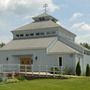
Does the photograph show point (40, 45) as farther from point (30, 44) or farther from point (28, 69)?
point (28, 69)

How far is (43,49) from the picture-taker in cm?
3888

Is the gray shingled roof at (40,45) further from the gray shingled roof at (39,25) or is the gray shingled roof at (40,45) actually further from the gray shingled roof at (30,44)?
the gray shingled roof at (39,25)

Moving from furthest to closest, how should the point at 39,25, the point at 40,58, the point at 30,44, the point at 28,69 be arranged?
the point at 39,25
the point at 30,44
the point at 40,58
the point at 28,69

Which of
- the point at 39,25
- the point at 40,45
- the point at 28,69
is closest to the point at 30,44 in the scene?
the point at 40,45

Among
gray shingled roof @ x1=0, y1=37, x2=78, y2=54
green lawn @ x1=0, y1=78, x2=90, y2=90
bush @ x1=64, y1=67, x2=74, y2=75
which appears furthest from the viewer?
gray shingled roof @ x1=0, y1=37, x2=78, y2=54

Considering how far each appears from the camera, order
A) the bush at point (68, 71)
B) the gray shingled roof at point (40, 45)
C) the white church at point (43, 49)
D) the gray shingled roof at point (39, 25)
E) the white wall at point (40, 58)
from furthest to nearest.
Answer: the gray shingled roof at point (39, 25)
the gray shingled roof at point (40, 45)
the white church at point (43, 49)
the white wall at point (40, 58)
the bush at point (68, 71)

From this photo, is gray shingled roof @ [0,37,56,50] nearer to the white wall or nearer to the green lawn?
the white wall

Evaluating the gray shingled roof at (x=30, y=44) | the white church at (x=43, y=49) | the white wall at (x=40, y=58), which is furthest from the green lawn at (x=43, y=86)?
the gray shingled roof at (x=30, y=44)

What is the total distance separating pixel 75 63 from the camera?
3731 cm

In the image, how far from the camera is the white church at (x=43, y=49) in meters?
38.0

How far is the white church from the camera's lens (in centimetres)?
3797

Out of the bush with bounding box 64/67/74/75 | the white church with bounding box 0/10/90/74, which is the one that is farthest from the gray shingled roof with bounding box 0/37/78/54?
the bush with bounding box 64/67/74/75

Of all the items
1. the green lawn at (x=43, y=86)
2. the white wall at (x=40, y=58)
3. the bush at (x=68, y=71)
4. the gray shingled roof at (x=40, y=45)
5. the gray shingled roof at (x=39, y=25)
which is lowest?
the green lawn at (x=43, y=86)

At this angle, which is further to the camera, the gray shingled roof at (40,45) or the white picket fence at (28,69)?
the gray shingled roof at (40,45)
